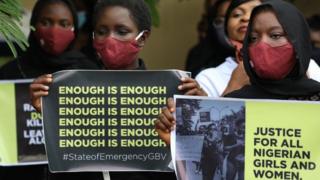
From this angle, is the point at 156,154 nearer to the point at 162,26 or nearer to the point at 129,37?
the point at 129,37

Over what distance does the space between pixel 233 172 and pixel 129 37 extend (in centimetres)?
90

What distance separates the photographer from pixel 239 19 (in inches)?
195

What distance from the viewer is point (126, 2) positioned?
400 cm

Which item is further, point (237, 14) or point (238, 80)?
point (237, 14)

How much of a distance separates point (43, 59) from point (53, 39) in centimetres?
13

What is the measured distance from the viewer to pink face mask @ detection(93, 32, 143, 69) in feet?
12.7

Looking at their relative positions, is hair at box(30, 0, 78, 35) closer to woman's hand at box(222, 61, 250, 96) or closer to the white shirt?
the white shirt

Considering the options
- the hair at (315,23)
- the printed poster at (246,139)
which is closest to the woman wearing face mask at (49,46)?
the printed poster at (246,139)

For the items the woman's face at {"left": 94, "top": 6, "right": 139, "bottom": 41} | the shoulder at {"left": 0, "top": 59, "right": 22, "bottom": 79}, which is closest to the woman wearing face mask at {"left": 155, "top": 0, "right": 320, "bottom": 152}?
the woman's face at {"left": 94, "top": 6, "right": 139, "bottom": 41}

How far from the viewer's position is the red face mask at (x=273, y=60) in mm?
3500

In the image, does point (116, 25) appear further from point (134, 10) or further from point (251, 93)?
point (251, 93)

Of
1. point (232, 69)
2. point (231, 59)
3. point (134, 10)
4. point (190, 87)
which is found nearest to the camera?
point (190, 87)

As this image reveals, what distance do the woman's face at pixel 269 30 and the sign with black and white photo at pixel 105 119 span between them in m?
0.52

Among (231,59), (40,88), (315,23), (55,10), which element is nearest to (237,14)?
(231,59)
